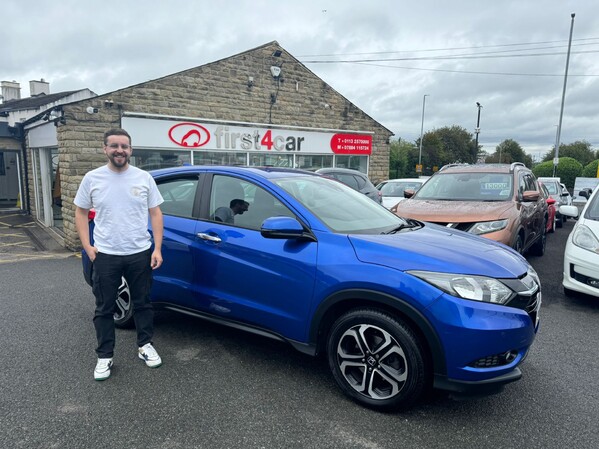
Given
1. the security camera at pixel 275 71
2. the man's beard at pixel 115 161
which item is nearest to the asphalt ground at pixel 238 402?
the man's beard at pixel 115 161

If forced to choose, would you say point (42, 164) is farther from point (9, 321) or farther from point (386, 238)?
point (386, 238)

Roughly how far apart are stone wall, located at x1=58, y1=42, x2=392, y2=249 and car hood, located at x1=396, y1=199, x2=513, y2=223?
646 cm

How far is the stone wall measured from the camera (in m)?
8.59

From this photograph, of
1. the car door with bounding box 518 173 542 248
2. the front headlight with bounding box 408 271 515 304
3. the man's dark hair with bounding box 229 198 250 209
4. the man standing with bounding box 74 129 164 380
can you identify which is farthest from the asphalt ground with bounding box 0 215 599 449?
the car door with bounding box 518 173 542 248

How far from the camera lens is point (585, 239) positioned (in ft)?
16.1

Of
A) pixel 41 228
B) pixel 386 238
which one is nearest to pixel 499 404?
pixel 386 238

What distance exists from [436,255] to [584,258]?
3.09 meters

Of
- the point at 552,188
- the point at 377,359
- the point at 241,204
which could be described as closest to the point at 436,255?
the point at 377,359

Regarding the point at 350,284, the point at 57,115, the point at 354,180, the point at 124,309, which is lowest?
the point at 124,309

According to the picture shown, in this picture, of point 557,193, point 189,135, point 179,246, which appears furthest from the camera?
point 557,193

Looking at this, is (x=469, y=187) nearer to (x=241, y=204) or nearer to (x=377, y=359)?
(x=241, y=204)

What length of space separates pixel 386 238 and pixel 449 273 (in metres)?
0.54

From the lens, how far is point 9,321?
14.5ft

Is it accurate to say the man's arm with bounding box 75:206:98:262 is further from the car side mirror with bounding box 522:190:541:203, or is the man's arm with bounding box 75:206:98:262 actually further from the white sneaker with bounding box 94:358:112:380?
the car side mirror with bounding box 522:190:541:203
